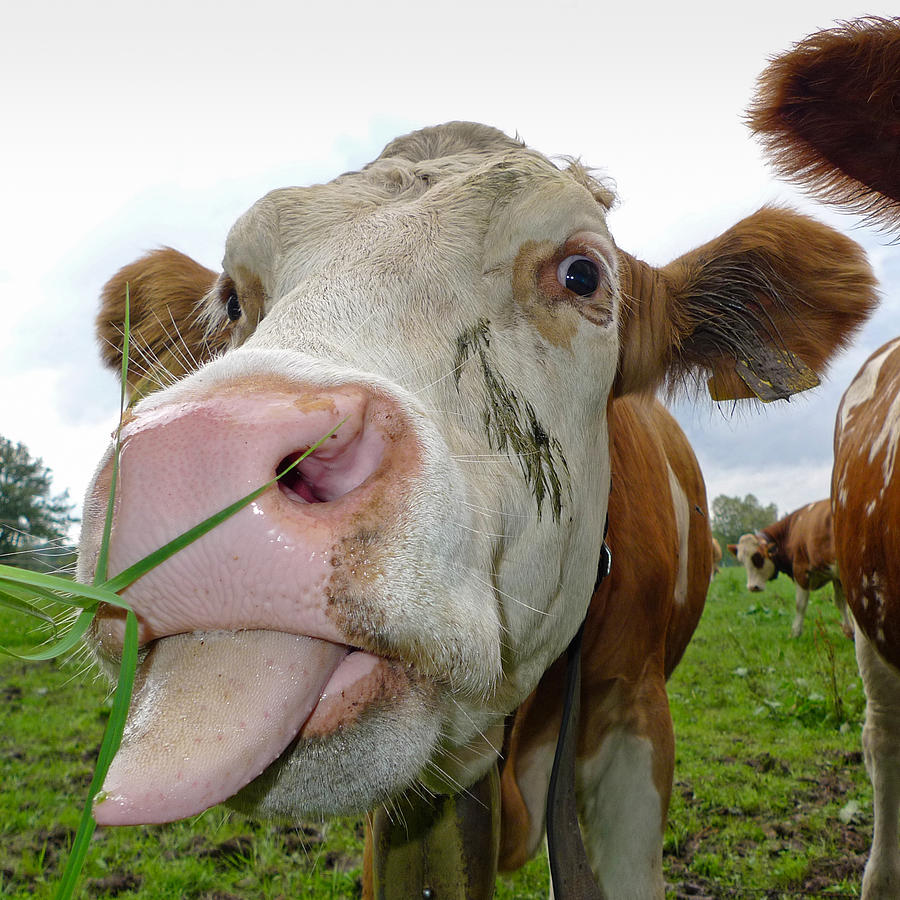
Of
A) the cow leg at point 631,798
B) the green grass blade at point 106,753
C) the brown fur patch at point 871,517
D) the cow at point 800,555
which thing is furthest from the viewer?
the cow at point 800,555

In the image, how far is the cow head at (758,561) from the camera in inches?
768

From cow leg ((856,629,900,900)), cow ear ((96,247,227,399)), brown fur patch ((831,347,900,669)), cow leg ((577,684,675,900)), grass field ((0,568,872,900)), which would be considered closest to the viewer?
cow leg ((577,684,675,900))

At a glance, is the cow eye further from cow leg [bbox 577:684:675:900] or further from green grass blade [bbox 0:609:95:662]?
cow leg [bbox 577:684:675:900]

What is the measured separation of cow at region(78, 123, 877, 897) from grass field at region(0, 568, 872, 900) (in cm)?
120

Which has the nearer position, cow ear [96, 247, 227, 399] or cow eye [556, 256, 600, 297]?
cow eye [556, 256, 600, 297]

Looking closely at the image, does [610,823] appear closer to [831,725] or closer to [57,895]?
[57,895]

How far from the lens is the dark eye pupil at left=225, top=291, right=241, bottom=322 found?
2.26 metres

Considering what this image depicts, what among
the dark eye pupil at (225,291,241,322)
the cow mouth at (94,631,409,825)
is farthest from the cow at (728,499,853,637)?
the cow mouth at (94,631,409,825)

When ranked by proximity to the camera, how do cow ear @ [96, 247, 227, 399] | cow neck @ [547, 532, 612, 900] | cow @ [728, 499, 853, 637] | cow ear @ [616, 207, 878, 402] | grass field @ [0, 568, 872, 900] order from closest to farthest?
cow neck @ [547, 532, 612, 900] < cow ear @ [616, 207, 878, 402] < cow ear @ [96, 247, 227, 399] < grass field @ [0, 568, 872, 900] < cow @ [728, 499, 853, 637]

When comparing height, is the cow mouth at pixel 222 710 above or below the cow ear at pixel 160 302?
below

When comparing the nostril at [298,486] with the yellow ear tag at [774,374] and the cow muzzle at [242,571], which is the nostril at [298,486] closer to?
the cow muzzle at [242,571]

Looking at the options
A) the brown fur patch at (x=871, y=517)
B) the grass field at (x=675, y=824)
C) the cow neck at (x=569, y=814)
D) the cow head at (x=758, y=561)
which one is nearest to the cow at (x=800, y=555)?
the cow head at (x=758, y=561)

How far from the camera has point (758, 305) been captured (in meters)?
2.62

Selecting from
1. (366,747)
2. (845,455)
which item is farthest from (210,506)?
(845,455)
